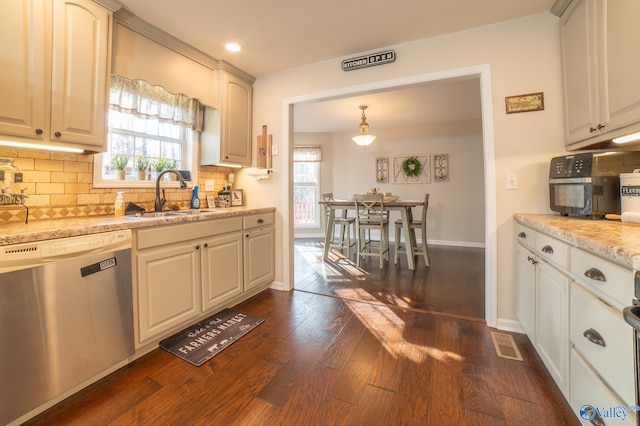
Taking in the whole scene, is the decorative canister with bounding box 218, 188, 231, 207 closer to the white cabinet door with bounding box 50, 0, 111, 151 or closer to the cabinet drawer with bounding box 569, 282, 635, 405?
the white cabinet door with bounding box 50, 0, 111, 151

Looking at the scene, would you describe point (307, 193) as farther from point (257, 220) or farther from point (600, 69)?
point (600, 69)

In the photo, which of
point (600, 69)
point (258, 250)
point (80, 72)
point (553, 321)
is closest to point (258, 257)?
point (258, 250)

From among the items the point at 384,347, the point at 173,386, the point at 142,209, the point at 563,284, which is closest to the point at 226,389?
the point at 173,386

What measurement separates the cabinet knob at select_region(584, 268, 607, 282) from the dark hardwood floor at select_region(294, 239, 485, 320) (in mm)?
1404

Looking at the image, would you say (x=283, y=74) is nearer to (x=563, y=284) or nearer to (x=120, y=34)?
(x=120, y=34)

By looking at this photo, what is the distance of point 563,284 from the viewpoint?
124 cm

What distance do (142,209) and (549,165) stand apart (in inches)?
124

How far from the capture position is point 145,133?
2.41 metres

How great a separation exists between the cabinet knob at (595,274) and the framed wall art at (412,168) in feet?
15.2

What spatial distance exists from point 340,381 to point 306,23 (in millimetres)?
2486

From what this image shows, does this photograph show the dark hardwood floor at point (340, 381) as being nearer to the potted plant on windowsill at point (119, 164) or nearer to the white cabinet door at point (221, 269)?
the white cabinet door at point (221, 269)

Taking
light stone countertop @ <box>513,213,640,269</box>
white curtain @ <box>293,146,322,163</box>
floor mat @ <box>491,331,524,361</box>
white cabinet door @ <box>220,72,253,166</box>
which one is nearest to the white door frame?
floor mat @ <box>491,331,524,361</box>

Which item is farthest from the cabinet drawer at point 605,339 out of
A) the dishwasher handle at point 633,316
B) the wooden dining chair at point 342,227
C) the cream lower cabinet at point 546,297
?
the wooden dining chair at point 342,227

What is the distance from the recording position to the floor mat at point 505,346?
1.73 meters
